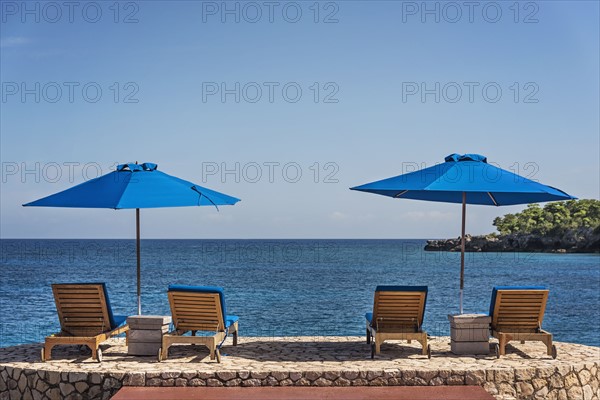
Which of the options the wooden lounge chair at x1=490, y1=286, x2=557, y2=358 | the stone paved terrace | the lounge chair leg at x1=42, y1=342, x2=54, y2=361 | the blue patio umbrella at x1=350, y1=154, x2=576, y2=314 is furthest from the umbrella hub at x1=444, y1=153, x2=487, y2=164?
the lounge chair leg at x1=42, y1=342, x2=54, y2=361

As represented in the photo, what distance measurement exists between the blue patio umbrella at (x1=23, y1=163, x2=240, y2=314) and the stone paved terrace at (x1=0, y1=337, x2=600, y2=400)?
1043mm

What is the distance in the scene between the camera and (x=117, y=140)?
2777 cm

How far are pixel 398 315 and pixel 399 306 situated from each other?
127 mm

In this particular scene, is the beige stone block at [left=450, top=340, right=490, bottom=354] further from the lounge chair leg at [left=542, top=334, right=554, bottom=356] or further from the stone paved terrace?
the lounge chair leg at [left=542, top=334, right=554, bottom=356]

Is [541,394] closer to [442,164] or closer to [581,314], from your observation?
[442,164]

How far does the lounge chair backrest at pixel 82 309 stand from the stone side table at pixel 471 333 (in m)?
4.24

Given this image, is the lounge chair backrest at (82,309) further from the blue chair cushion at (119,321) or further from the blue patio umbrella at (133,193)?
the blue patio umbrella at (133,193)

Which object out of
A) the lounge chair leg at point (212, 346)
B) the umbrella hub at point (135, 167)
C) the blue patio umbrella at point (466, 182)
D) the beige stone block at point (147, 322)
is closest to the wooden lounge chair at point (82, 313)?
the beige stone block at point (147, 322)

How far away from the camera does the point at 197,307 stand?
7.89 metres

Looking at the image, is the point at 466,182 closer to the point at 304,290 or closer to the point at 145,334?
the point at 145,334

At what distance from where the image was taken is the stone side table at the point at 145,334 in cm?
805

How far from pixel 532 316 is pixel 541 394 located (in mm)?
1111

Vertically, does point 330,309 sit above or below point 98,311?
below

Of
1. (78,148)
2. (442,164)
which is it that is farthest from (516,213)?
(442,164)
